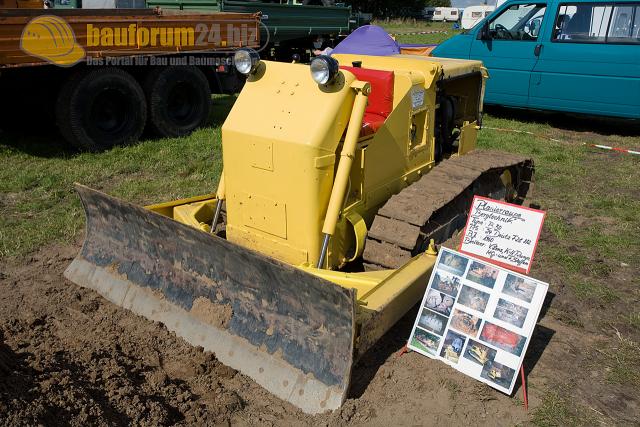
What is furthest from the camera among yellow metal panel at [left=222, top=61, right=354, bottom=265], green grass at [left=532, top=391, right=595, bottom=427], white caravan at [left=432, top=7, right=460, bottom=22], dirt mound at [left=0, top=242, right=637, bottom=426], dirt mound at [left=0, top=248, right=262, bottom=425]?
white caravan at [left=432, top=7, right=460, bottom=22]

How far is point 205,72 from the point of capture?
9.81 meters

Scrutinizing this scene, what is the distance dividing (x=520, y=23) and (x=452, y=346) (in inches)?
355

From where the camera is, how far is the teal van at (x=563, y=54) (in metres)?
9.98

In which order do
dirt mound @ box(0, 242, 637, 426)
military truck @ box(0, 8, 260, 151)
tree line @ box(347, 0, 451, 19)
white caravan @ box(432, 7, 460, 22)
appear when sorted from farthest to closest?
white caravan @ box(432, 7, 460, 22), tree line @ box(347, 0, 451, 19), military truck @ box(0, 8, 260, 151), dirt mound @ box(0, 242, 637, 426)

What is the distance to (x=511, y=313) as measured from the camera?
348cm

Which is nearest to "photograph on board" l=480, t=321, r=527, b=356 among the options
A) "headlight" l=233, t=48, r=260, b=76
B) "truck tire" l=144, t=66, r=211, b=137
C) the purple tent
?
"headlight" l=233, t=48, r=260, b=76

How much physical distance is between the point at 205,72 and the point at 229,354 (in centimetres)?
705

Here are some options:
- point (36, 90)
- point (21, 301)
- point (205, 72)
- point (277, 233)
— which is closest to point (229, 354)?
point (277, 233)

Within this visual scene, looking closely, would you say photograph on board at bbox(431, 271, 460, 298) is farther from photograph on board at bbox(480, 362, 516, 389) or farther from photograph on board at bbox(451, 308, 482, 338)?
photograph on board at bbox(480, 362, 516, 389)

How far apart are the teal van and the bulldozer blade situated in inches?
343

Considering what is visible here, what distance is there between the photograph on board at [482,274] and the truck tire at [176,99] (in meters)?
6.52

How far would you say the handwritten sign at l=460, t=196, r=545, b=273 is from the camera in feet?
12.3

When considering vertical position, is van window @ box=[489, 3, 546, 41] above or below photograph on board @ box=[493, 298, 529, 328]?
above

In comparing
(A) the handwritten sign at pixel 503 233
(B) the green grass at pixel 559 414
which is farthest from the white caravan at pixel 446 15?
(B) the green grass at pixel 559 414
